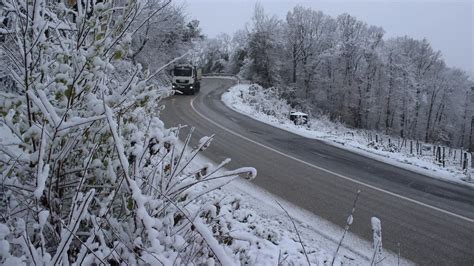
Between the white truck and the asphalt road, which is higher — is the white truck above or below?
above

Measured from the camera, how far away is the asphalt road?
6.78m

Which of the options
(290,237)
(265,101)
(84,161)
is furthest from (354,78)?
(84,161)

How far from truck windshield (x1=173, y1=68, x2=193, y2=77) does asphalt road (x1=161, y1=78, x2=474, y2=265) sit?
53.1 ft

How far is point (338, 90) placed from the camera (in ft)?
159

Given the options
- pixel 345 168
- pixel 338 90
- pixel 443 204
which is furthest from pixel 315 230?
pixel 338 90

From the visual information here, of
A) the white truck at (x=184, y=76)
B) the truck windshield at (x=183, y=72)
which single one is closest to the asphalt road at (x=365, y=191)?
the white truck at (x=184, y=76)

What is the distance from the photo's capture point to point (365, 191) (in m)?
9.30

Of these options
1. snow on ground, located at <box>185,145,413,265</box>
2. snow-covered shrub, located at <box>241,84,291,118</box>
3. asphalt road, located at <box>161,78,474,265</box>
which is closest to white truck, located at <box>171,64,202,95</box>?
snow-covered shrub, located at <box>241,84,291,118</box>

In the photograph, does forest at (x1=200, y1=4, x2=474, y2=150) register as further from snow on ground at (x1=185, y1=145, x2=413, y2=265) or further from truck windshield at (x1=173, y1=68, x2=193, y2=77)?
snow on ground at (x1=185, y1=145, x2=413, y2=265)

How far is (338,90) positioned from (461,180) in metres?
38.8

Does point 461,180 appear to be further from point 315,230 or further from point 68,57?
point 68,57

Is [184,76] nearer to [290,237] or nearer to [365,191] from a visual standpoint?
[365,191]

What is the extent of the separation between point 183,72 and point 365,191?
77.9 feet

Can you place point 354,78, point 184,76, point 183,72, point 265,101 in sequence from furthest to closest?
point 354,78
point 265,101
point 184,76
point 183,72
